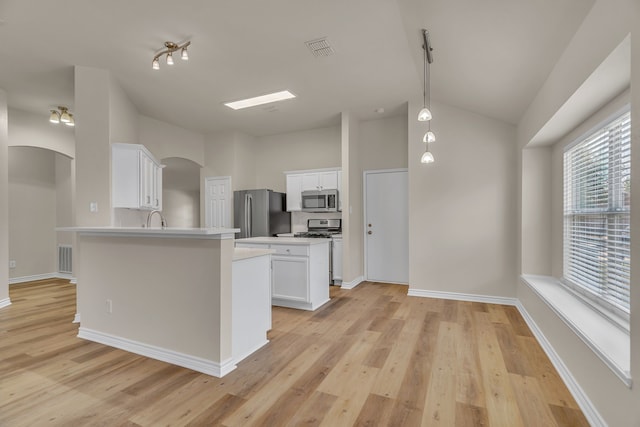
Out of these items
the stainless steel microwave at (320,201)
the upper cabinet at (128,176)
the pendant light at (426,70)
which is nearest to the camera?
the pendant light at (426,70)

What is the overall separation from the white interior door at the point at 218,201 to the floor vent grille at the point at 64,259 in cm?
267

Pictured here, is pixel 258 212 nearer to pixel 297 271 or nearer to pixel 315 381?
pixel 297 271

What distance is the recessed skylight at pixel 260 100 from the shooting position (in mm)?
4493

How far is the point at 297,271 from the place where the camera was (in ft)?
13.1

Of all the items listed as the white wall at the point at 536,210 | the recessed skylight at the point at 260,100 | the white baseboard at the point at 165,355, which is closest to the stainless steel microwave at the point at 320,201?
the recessed skylight at the point at 260,100

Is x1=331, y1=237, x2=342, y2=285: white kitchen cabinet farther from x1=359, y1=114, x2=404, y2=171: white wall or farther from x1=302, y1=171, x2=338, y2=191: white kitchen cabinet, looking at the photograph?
x1=359, y1=114, x2=404, y2=171: white wall

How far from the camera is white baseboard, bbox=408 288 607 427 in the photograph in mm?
1860

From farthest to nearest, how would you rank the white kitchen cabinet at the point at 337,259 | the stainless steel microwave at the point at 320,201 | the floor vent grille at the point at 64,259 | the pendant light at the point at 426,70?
the floor vent grille at the point at 64,259 → the stainless steel microwave at the point at 320,201 → the white kitchen cabinet at the point at 337,259 → the pendant light at the point at 426,70

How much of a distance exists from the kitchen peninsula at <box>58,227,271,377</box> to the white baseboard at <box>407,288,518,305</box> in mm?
2575

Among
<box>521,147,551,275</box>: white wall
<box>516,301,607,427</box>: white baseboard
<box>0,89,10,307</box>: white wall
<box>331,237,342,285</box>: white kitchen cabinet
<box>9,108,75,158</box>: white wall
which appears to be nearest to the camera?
<box>516,301,607,427</box>: white baseboard

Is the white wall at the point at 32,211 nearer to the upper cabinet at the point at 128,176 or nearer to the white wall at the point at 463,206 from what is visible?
the upper cabinet at the point at 128,176

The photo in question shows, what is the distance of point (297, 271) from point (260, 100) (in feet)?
8.59

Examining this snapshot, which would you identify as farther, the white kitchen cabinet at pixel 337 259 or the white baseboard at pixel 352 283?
the white kitchen cabinet at pixel 337 259

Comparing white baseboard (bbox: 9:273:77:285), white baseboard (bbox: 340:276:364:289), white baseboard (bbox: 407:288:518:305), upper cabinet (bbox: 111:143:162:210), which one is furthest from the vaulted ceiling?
white baseboard (bbox: 9:273:77:285)
